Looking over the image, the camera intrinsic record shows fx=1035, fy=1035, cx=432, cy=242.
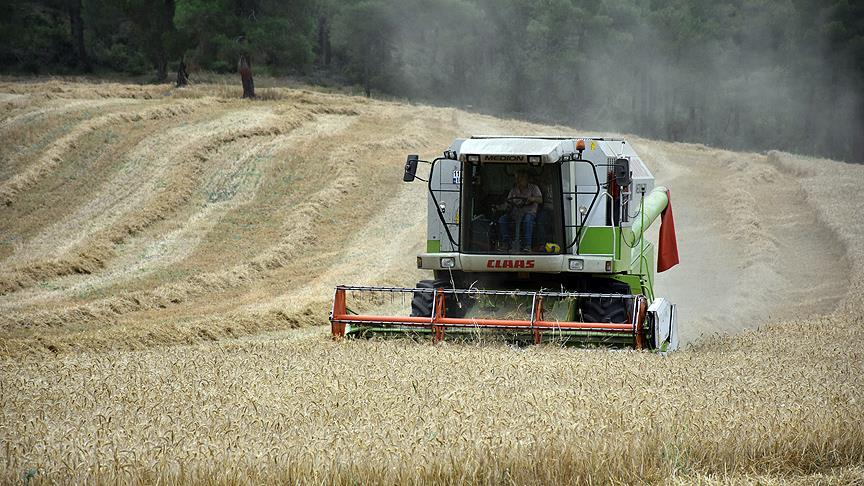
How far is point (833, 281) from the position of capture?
20297 millimetres

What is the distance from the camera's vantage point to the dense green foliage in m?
63.5

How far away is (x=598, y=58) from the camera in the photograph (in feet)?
244

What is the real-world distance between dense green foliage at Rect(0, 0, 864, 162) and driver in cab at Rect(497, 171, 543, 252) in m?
48.9

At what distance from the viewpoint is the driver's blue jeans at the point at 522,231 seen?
12.8 meters

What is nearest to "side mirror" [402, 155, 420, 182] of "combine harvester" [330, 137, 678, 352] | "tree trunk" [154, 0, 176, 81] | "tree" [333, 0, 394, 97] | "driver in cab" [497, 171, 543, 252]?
"combine harvester" [330, 137, 678, 352]

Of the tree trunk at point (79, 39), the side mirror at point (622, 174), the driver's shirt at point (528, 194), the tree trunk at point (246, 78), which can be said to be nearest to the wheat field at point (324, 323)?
the tree trunk at point (246, 78)

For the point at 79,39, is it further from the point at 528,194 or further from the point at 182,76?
the point at 528,194

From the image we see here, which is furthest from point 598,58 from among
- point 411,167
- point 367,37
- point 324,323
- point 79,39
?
point 411,167

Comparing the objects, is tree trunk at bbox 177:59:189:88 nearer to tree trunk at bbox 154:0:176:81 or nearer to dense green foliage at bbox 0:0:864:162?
tree trunk at bbox 154:0:176:81

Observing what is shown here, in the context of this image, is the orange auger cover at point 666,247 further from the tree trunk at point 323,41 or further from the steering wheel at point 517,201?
the tree trunk at point 323,41

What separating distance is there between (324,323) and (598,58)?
60.3m

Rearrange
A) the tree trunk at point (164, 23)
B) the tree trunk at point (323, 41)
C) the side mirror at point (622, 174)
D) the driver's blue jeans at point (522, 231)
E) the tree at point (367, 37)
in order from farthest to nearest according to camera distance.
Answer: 1. the tree trunk at point (323, 41)
2. the tree at point (367, 37)
3. the tree trunk at point (164, 23)
4. the driver's blue jeans at point (522, 231)
5. the side mirror at point (622, 174)

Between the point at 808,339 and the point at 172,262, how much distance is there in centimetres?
1423

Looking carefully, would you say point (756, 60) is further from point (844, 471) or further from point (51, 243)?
point (844, 471)
